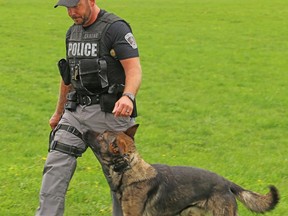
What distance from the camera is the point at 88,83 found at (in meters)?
5.94

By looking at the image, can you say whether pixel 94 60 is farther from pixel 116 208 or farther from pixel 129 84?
pixel 116 208

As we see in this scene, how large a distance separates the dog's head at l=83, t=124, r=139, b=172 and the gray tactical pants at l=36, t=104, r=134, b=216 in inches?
11.2

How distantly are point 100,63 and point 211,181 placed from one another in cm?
154

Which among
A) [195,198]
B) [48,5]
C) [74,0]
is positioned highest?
[74,0]

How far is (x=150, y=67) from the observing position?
61.3 feet

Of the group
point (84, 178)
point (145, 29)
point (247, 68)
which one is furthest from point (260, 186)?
point (145, 29)

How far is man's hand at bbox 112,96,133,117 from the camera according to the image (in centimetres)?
545

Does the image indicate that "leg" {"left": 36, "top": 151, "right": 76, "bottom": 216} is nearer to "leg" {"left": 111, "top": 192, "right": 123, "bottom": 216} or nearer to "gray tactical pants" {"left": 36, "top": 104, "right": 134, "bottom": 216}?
"gray tactical pants" {"left": 36, "top": 104, "right": 134, "bottom": 216}

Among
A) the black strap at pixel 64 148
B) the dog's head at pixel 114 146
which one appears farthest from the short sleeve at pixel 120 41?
the black strap at pixel 64 148

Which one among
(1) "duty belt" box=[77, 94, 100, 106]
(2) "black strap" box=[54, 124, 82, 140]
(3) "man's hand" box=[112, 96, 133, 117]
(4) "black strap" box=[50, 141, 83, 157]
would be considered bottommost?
(4) "black strap" box=[50, 141, 83, 157]

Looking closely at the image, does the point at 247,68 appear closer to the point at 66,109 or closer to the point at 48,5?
the point at 66,109

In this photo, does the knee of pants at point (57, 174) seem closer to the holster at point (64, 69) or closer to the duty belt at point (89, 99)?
the duty belt at point (89, 99)

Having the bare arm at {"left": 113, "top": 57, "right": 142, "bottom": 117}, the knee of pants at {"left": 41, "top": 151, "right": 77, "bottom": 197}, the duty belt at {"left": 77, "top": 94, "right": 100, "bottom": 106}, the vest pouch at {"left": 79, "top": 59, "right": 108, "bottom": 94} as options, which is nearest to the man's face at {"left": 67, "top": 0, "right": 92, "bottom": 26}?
the vest pouch at {"left": 79, "top": 59, "right": 108, "bottom": 94}

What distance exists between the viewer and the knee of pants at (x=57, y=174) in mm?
5785
